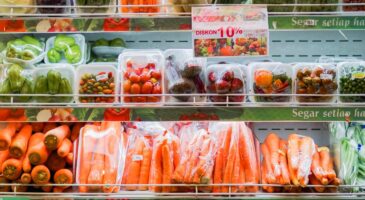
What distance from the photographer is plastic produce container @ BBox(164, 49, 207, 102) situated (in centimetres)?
178

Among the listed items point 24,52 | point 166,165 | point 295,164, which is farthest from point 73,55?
point 295,164

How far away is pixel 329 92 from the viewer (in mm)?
1780

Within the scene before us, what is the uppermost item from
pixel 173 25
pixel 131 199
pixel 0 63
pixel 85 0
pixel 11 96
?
pixel 85 0

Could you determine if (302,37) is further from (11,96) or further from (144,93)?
(11,96)

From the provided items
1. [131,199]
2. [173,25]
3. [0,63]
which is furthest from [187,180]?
[0,63]

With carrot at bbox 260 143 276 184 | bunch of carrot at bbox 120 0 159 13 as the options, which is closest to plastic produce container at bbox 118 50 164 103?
bunch of carrot at bbox 120 0 159 13

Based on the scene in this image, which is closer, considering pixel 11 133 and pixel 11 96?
pixel 11 96

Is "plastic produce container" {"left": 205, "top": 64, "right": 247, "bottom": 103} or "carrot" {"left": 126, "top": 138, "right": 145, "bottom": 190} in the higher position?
"plastic produce container" {"left": 205, "top": 64, "right": 247, "bottom": 103}

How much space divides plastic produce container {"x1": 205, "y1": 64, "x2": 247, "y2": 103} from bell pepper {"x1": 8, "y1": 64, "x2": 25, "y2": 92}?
30.3 inches

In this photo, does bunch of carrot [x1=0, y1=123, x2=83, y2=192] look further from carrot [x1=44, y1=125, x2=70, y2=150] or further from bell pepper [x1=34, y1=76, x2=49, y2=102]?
bell pepper [x1=34, y1=76, x2=49, y2=102]

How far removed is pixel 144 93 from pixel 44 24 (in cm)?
47

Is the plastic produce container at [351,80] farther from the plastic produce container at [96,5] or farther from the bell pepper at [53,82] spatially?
the bell pepper at [53,82]

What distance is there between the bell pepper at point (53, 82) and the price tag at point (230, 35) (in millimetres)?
602

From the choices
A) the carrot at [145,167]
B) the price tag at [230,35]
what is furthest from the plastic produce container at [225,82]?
the carrot at [145,167]
